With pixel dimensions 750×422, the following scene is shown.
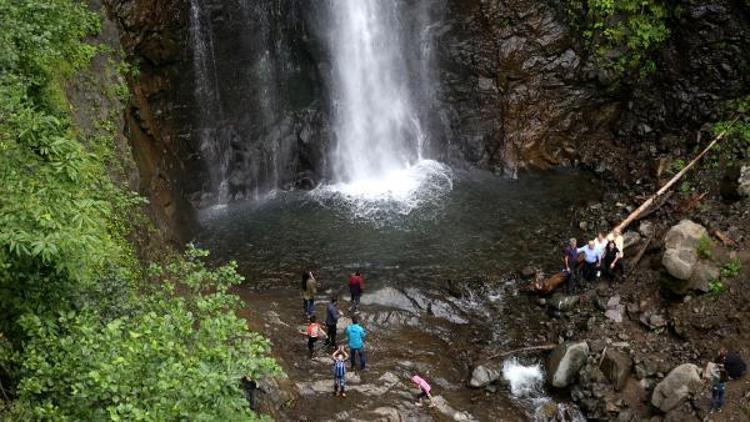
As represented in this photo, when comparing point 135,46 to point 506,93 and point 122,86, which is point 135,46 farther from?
point 506,93

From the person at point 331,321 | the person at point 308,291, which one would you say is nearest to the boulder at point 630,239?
the person at point 331,321

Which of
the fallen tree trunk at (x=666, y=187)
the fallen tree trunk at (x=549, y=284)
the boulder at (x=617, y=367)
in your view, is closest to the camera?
the boulder at (x=617, y=367)

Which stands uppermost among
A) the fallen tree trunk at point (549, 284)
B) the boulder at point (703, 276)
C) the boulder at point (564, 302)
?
the boulder at point (703, 276)

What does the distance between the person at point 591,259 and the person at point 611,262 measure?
28 cm

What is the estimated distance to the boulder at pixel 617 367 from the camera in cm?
1460

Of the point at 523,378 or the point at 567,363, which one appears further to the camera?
the point at 523,378

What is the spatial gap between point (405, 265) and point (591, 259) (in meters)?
5.42

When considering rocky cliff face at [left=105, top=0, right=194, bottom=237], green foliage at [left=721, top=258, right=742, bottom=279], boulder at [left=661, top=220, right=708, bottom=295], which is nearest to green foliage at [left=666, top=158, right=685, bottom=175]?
boulder at [left=661, top=220, right=708, bottom=295]

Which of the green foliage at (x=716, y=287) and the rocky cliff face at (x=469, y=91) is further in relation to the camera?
the rocky cliff face at (x=469, y=91)

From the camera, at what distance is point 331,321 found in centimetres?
1479

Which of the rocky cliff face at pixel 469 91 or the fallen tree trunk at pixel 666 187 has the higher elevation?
the rocky cliff face at pixel 469 91

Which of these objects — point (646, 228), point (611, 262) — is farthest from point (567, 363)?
point (646, 228)

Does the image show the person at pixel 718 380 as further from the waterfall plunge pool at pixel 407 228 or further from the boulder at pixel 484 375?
the waterfall plunge pool at pixel 407 228

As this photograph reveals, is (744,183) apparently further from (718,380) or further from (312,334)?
(312,334)
